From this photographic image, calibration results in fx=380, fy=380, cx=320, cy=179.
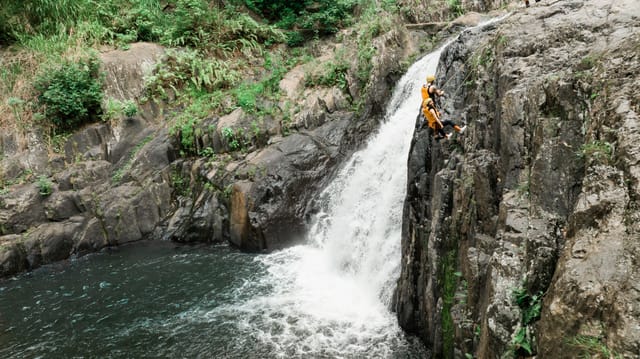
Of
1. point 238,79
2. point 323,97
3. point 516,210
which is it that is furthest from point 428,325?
point 238,79

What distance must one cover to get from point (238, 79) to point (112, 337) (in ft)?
37.8

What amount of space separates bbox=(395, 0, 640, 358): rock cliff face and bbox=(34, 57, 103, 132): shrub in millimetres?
13199

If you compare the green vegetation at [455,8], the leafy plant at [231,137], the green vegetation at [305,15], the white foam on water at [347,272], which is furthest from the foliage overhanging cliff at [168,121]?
the green vegetation at [455,8]

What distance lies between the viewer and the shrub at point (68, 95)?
14.5 m

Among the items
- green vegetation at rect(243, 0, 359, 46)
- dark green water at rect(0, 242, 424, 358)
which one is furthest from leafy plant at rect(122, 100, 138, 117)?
green vegetation at rect(243, 0, 359, 46)

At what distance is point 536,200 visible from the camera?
183 inches

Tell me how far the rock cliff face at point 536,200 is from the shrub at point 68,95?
1320 cm

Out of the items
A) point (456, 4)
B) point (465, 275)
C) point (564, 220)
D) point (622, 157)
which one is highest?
point (456, 4)

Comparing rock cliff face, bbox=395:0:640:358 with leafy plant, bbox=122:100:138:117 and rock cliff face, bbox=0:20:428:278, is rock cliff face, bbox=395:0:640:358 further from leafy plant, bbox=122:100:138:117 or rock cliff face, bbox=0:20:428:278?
leafy plant, bbox=122:100:138:117

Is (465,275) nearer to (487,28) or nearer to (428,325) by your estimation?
(428,325)

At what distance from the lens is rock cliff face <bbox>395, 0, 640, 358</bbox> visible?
3.27 meters

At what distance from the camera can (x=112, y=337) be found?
8.52 m

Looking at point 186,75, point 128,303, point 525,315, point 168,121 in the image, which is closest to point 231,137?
point 168,121

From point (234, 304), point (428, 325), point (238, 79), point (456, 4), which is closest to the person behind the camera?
point (428, 325)
